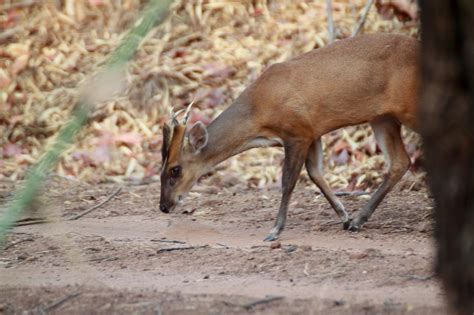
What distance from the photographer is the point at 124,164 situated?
13273 mm

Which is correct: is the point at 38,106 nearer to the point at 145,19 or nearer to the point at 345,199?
the point at 345,199

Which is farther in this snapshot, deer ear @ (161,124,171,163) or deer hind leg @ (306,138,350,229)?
deer ear @ (161,124,171,163)

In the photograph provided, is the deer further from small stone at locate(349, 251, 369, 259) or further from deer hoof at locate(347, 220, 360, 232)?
small stone at locate(349, 251, 369, 259)

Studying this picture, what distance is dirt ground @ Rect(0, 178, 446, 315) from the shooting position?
604 cm

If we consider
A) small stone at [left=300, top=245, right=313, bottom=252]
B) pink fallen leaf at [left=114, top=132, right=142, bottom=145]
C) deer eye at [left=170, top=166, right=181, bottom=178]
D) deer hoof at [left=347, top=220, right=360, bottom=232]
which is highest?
deer eye at [left=170, top=166, right=181, bottom=178]

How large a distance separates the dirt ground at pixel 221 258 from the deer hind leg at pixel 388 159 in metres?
0.15

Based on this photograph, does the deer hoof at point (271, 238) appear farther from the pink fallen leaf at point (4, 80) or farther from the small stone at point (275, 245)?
the pink fallen leaf at point (4, 80)

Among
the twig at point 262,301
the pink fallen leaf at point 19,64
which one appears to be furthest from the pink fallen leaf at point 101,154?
the twig at point 262,301

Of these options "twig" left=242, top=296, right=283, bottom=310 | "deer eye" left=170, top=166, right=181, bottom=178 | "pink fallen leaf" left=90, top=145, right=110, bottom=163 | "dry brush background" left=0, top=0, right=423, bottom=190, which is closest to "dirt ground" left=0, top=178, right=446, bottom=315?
"twig" left=242, top=296, right=283, bottom=310

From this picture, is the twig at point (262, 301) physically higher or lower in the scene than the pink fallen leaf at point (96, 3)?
lower

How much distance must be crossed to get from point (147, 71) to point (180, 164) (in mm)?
5265

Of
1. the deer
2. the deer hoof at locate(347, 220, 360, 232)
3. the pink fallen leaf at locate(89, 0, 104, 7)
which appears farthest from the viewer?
the pink fallen leaf at locate(89, 0, 104, 7)

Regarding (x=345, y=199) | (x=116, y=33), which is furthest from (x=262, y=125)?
(x=116, y=33)

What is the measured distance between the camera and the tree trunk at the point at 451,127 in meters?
3.66
